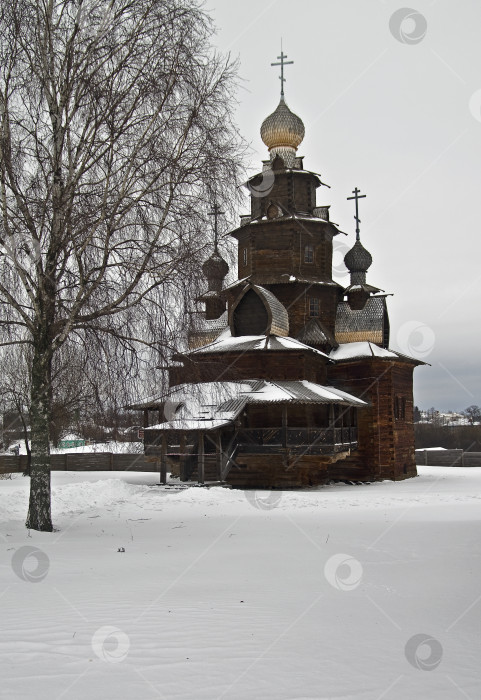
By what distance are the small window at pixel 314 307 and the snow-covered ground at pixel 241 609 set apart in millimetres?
14950

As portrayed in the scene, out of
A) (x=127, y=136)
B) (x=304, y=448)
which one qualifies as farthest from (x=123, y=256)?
(x=304, y=448)

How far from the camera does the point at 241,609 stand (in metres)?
6.55

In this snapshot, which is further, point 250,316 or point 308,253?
point 308,253

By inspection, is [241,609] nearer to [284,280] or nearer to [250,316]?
[250,316]

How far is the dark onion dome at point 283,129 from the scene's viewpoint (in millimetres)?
29000

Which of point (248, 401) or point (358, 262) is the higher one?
point (358, 262)

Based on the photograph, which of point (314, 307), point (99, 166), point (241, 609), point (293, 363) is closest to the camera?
point (241, 609)

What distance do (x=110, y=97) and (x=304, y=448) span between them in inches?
554

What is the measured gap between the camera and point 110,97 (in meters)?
10.6

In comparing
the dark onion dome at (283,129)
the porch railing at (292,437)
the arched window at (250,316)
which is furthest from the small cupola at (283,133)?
the porch railing at (292,437)

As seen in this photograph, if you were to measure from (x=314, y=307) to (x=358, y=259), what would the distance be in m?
5.00

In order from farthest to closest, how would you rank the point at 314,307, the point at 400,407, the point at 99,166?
the point at 400,407 < the point at 314,307 < the point at 99,166

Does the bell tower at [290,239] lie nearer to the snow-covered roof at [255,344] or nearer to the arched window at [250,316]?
the arched window at [250,316]

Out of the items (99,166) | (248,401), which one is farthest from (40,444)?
(248,401)
